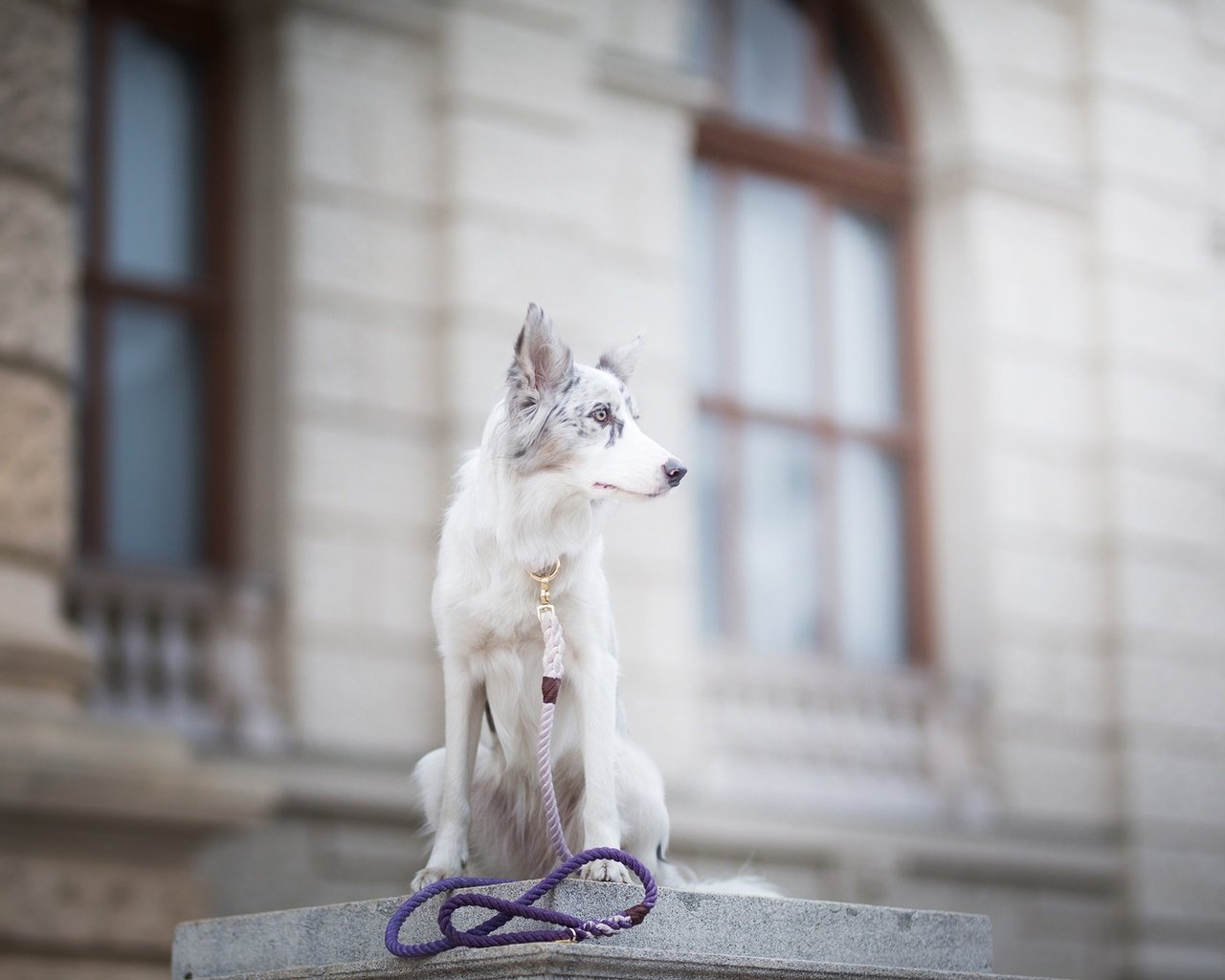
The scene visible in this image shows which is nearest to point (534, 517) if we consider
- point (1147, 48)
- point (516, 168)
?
point (516, 168)

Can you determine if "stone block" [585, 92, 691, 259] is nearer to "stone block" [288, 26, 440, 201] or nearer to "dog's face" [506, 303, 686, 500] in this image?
"stone block" [288, 26, 440, 201]

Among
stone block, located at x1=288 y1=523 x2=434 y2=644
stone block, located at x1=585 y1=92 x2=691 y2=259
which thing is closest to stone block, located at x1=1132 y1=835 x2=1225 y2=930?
stone block, located at x1=585 y1=92 x2=691 y2=259

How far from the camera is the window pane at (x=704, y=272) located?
506 inches

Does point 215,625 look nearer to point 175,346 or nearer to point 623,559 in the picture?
point 175,346

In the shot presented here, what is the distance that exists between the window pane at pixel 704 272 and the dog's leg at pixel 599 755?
9.23 m

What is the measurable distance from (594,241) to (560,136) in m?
0.65

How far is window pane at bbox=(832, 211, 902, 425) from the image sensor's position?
1352cm

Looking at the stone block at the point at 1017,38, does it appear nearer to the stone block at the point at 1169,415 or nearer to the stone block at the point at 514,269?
the stone block at the point at 1169,415

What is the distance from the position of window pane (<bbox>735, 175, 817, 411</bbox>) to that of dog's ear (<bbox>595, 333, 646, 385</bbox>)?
927 cm

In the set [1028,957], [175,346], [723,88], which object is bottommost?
[1028,957]

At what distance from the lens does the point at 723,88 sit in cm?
1302

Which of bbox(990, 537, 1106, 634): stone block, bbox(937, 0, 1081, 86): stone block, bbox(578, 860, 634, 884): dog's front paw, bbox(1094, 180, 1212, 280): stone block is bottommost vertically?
bbox(578, 860, 634, 884): dog's front paw

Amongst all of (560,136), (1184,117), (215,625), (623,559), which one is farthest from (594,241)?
(1184,117)

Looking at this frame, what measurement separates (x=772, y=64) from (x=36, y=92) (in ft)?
20.1
